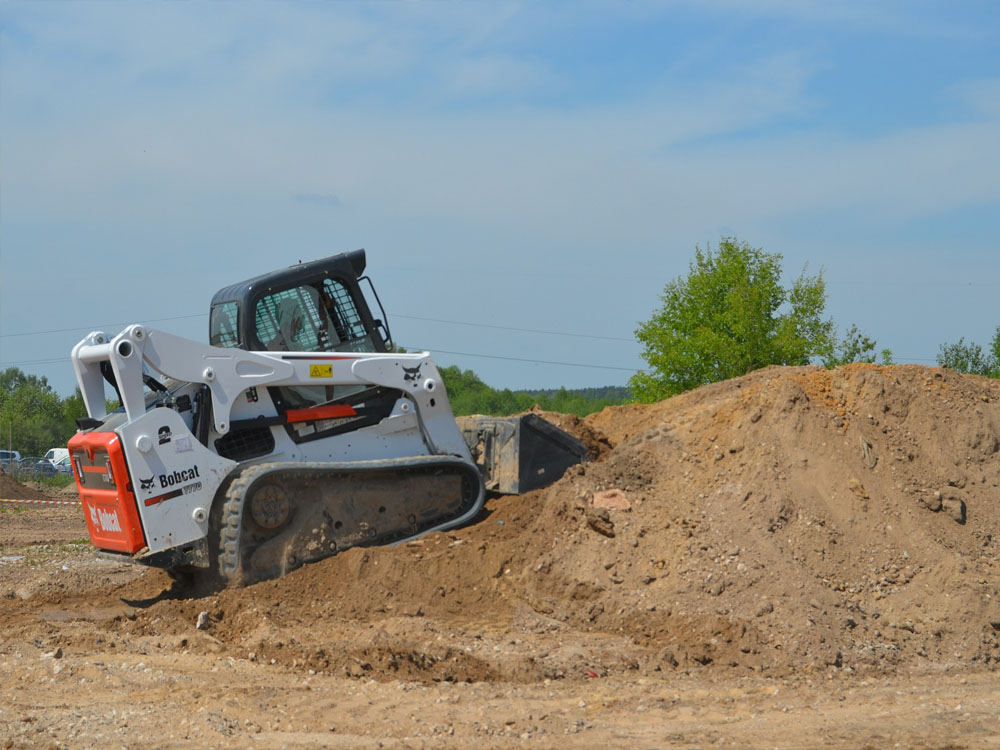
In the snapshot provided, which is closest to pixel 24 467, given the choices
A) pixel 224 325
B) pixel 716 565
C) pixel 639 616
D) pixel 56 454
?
pixel 56 454

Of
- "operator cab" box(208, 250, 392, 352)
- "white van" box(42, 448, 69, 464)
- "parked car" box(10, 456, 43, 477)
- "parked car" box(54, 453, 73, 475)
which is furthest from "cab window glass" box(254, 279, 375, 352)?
"white van" box(42, 448, 69, 464)

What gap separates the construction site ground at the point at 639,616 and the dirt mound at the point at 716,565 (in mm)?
24

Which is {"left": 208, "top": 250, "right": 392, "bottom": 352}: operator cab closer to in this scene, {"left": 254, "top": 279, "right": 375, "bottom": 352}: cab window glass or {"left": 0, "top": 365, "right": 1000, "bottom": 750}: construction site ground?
{"left": 254, "top": 279, "right": 375, "bottom": 352}: cab window glass

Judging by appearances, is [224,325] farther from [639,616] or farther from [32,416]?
[32,416]

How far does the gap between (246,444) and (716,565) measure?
4.36m

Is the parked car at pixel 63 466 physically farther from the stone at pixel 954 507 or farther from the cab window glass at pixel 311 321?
the stone at pixel 954 507

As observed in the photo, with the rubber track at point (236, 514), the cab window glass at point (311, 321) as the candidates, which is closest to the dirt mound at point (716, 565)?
the rubber track at point (236, 514)

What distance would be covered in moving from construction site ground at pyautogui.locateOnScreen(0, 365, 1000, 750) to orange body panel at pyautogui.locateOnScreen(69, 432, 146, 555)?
716 millimetres

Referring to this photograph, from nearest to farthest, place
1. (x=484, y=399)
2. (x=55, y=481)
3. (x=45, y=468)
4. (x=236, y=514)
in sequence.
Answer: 1. (x=236, y=514)
2. (x=55, y=481)
3. (x=45, y=468)
4. (x=484, y=399)

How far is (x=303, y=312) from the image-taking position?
10.5 meters

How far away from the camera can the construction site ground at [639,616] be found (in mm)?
6102

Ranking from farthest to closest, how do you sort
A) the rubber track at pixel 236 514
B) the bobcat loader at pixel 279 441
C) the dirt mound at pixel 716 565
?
the rubber track at pixel 236 514 → the bobcat loader at pixel 279 441 → the dirt mound at pixel 716 565

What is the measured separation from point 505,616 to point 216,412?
3.14 metres

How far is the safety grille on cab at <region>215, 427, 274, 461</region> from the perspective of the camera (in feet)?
31.6
